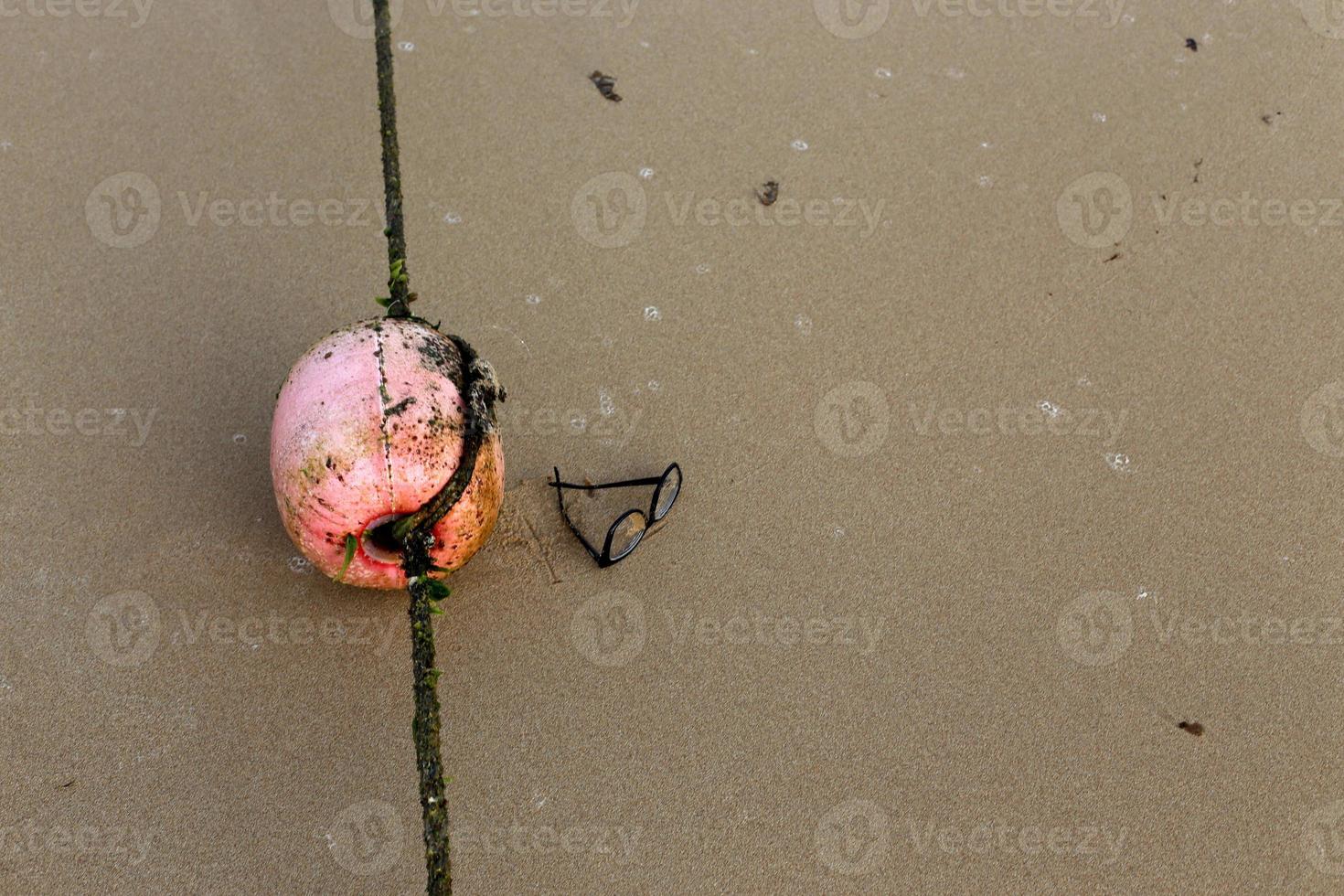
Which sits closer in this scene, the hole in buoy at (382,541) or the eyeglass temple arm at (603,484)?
the hole in buoy at (382,541)

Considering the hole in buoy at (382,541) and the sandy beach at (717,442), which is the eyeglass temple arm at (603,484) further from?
the hole in buoy at (382,541)

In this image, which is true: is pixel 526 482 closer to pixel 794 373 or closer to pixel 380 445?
pixel 380 445

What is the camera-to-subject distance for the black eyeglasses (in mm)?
2307

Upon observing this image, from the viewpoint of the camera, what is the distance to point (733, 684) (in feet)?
7.14

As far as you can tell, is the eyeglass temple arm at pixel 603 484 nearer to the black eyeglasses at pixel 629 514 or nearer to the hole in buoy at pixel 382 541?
the black eyeglasses at pixel 629 514

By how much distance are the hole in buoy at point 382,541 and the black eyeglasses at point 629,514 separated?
0.48m

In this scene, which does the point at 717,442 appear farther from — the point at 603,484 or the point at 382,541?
the point at 382,541

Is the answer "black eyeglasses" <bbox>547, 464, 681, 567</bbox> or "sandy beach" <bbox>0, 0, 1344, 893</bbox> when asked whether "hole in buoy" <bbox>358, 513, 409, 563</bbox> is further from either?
"black eyeglasses" <bbox>547, 464, 681, 567</bbox>

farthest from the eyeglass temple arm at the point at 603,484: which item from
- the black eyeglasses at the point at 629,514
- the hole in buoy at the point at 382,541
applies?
the hole in buoy at the point at 382,541

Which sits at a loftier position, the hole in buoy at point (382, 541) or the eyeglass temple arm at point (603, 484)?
the eyeglass temple arm at point (603, 484)

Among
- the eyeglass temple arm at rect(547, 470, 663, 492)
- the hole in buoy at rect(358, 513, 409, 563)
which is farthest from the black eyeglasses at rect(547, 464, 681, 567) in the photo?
the hole in buoy at rect(358, 513, 409, 563)

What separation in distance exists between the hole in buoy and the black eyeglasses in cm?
48

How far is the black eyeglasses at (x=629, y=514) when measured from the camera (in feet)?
7.57

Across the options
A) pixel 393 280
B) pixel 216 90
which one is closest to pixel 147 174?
pixel 216 90
